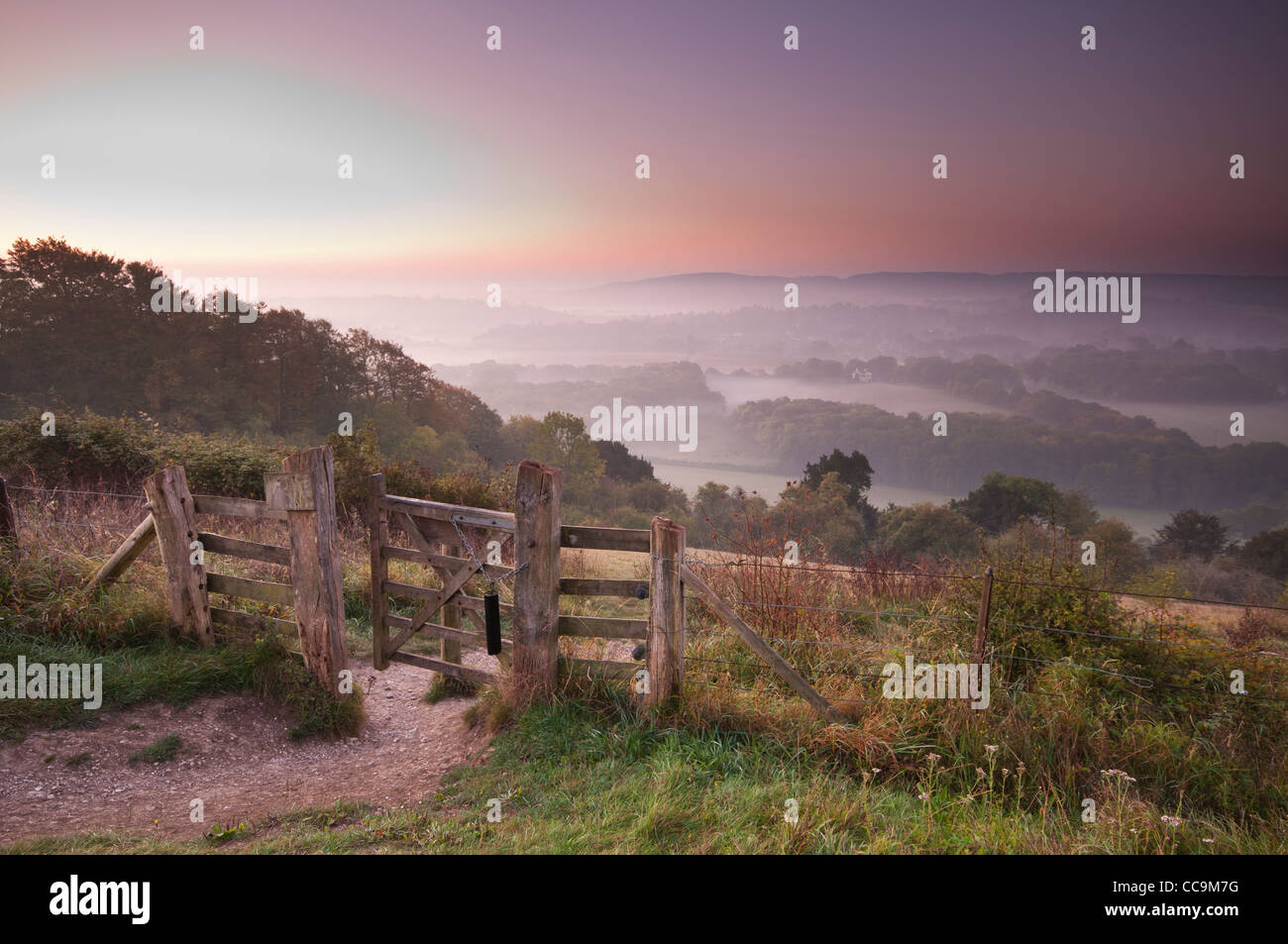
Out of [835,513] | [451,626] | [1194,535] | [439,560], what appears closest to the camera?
[439,560]

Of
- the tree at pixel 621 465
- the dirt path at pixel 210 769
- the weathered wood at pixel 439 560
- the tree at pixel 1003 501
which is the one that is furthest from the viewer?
the tree at pixel 621 465

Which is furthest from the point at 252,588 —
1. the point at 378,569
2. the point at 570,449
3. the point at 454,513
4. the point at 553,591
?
the point at 570,449

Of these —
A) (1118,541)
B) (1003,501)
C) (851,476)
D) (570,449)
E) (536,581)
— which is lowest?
(1118,541)

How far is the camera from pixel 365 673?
25.6 ft

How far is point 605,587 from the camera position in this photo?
19.3 ft

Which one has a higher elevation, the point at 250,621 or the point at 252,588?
the point at 252,588

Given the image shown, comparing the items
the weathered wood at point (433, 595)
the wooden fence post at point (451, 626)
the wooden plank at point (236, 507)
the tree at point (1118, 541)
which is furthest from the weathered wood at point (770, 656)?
the tree at point (1118, 541)

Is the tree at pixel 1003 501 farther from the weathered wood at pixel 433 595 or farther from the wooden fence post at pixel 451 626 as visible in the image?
the weathered wood at pixel 433 595

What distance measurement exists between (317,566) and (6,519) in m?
4.01

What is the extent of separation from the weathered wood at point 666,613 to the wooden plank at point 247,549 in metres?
3.54

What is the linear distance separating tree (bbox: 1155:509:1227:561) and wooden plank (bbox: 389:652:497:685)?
2055 inches

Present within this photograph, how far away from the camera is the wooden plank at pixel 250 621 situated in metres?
6.76

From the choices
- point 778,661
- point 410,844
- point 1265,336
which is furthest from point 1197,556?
point 1265,336

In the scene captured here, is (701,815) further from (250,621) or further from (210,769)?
(250,621)
